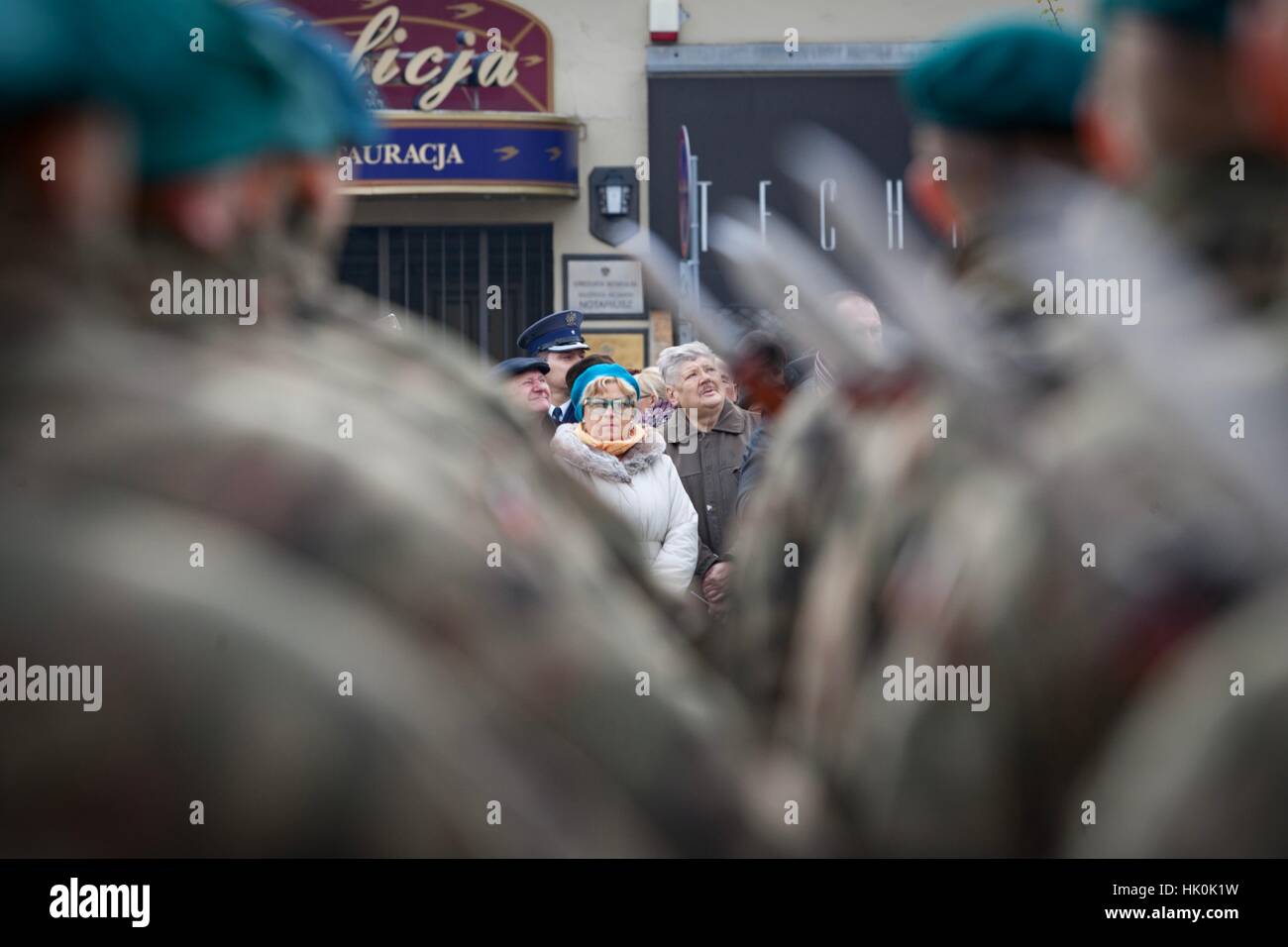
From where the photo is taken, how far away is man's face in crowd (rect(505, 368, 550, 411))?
446cm

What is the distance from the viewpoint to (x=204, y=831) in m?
1.03

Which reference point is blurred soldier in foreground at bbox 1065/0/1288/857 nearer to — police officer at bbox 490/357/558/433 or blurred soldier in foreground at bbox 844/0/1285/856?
blurred soldier in foreground at bbox 844/0/1285/856

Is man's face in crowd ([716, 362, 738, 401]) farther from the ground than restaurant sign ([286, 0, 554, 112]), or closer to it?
closer to it

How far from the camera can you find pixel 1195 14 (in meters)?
1.23

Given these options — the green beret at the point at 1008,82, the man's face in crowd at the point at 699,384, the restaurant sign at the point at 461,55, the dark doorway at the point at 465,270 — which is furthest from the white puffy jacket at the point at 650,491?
the restaurant sign at the point at 461,55

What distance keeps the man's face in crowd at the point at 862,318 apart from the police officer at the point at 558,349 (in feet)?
9.27

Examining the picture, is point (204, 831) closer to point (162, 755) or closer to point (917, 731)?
point (162, 755)

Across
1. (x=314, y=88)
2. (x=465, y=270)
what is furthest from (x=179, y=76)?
(x=465, y=270)

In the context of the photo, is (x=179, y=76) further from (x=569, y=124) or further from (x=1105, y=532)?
(x=569, y=124)

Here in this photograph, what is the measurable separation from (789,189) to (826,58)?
109 cm

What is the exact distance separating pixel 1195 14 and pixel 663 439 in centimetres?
344

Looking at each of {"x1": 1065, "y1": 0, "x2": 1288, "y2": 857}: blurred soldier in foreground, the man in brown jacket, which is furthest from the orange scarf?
{"x1": 1065, "y1": 0, "x2": 1288, "y2": 857}: blurred soldier in foreground

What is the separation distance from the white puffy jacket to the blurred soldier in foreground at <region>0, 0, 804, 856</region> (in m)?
3.05

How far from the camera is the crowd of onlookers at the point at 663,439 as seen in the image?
14.2 ft
